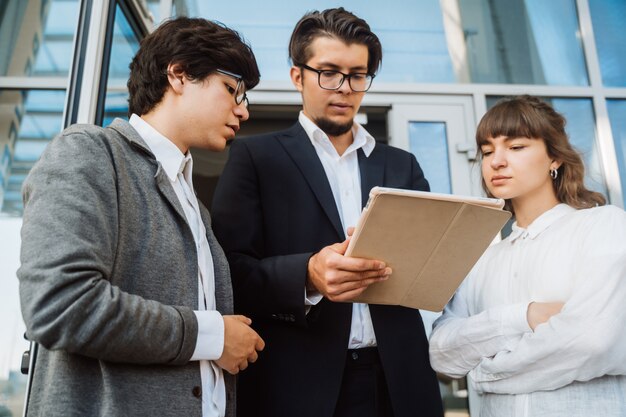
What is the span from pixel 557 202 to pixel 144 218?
119 centimetres

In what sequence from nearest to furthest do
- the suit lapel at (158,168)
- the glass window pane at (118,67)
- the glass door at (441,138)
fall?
the suit lapel at (158,168) < the glass window pane at (118,67) < the glass door at (441,138)

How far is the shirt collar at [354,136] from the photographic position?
1803mm

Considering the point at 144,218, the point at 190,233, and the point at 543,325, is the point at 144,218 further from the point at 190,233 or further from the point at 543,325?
the point at 543,325

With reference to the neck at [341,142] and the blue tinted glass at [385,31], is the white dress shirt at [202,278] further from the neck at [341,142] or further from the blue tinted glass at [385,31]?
the blue tinted glass at [385,31]

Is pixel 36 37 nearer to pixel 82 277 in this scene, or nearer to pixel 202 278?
pixel 202 278

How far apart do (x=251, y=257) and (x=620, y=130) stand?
2.99 meters

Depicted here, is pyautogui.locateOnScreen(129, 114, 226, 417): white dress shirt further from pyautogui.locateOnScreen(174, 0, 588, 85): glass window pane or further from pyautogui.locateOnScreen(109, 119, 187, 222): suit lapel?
pyautogui.locateOnScreen(174, 0, 588, 85): glass window pane

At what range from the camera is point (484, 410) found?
1.44 metres

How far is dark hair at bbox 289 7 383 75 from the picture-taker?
185cm

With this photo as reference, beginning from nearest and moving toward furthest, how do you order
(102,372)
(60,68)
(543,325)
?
(102,372) → (543,325) → (60,68)

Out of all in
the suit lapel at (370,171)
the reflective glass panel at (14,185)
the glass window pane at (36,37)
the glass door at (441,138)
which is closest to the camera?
the suit lapel at (370,171)

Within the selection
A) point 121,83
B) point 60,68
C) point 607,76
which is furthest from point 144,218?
point 607,76

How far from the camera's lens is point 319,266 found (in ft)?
4.28

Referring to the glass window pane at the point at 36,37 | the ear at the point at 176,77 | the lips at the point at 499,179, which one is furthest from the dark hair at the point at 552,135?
the glass window pane at the point at 36,37
